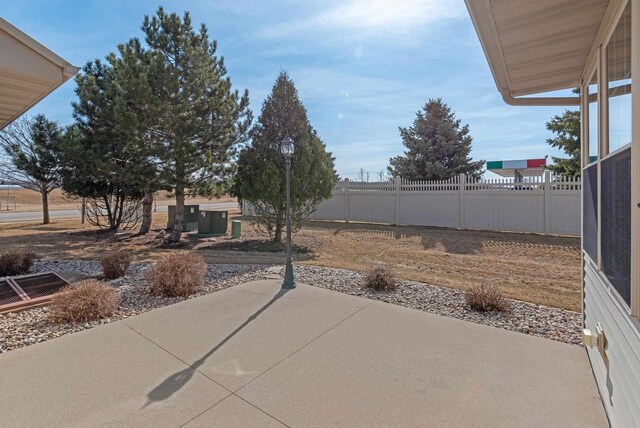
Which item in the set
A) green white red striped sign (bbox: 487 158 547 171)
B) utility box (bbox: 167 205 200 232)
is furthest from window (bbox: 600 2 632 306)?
green white red striped sign (bbox: 487 158 547 171)

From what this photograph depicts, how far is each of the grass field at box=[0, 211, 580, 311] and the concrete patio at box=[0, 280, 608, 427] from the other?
2.03 metres

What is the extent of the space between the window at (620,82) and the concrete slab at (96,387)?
3.08 m

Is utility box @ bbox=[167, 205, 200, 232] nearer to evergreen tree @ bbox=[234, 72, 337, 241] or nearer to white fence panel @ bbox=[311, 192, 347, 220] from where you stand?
evergreen tree @ bbox=[234, 72, 337, 241]

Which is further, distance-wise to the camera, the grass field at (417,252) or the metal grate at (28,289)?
the grass field at (417,252)

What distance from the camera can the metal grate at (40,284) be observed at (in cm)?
457

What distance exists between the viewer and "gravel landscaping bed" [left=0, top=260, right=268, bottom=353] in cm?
333

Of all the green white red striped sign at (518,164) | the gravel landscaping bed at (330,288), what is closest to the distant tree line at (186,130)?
the gravel landscaping bed at (330,288)

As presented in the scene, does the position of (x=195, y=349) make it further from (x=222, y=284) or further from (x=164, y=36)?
(x=164, y=36)

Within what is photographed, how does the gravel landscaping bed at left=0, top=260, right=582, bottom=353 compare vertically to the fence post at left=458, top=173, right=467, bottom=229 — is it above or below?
below

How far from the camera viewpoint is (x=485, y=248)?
8.41m

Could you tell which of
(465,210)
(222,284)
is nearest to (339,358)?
(222,284)

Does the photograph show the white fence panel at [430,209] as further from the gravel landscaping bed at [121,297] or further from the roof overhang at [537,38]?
the roof overhang at [537,38]

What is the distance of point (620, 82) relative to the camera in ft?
6.34

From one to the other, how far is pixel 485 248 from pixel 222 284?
22.1ft
